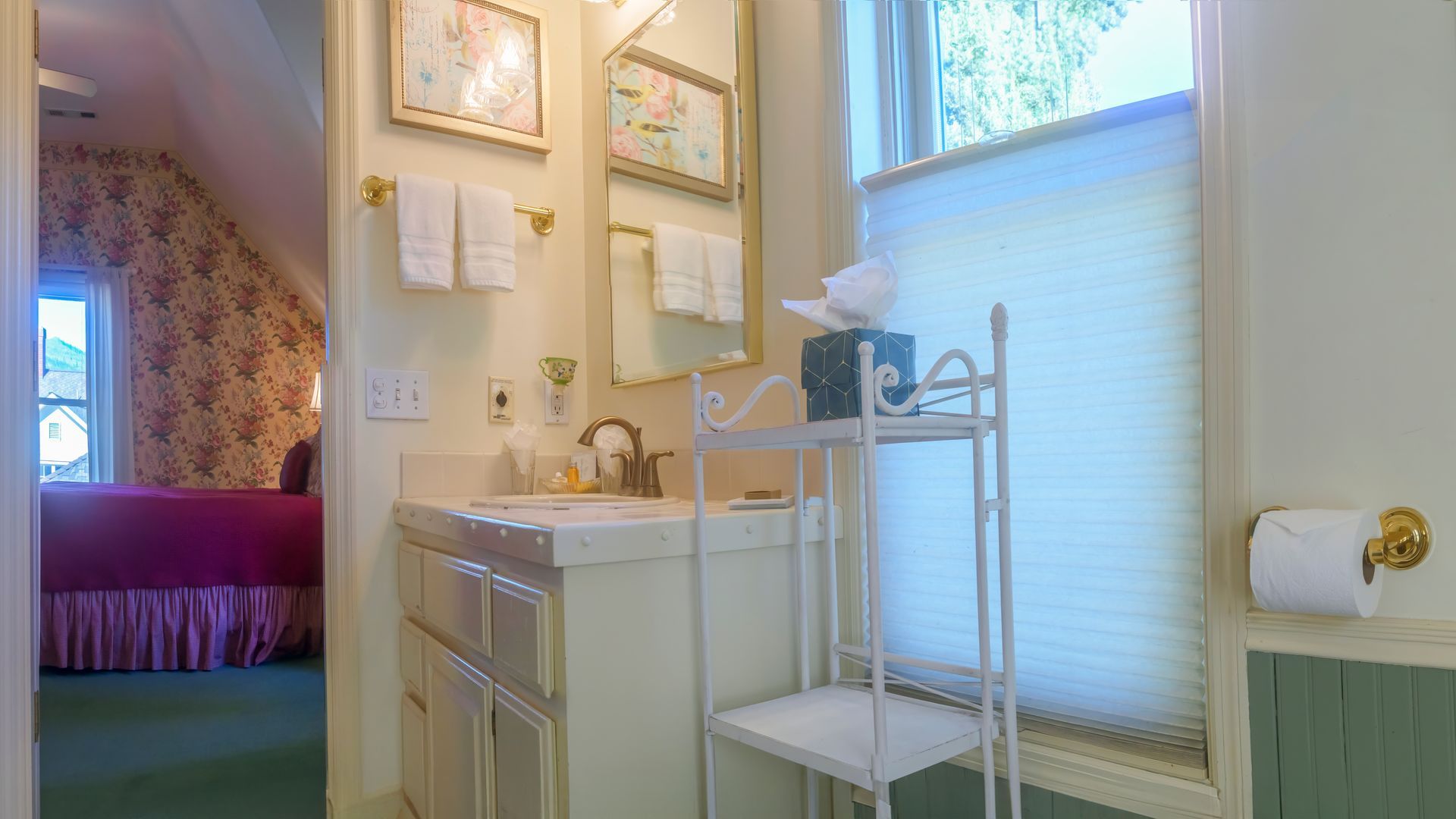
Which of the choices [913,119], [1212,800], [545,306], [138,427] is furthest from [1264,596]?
[138,427]

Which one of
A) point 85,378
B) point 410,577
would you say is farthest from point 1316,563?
point 85,378

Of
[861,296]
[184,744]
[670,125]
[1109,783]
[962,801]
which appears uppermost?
[670,125]

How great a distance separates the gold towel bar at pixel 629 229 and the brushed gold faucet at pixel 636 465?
1.62 ft

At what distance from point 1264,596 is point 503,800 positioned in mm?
1172

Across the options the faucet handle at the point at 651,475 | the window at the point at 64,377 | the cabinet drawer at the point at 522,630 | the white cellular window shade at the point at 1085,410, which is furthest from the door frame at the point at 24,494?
the window at the point at 64,377

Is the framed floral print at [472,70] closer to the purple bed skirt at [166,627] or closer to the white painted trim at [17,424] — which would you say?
the white painted trim at [17,424]

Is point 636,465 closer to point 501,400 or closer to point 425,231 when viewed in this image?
point 501,400

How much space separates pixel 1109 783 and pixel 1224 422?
55 cm

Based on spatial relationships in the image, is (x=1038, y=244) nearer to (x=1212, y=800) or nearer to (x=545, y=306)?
(x=1212, y=800)

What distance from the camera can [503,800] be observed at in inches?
52.9

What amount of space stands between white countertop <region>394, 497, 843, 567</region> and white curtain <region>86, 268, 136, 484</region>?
16.8 ft

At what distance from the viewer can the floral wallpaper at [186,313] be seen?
216 inches

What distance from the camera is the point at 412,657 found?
191 cm

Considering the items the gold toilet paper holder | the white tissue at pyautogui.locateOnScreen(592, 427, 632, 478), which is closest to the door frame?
the white tissue at pyautogui.locateOnScreen(592, 427, 632, 478)
